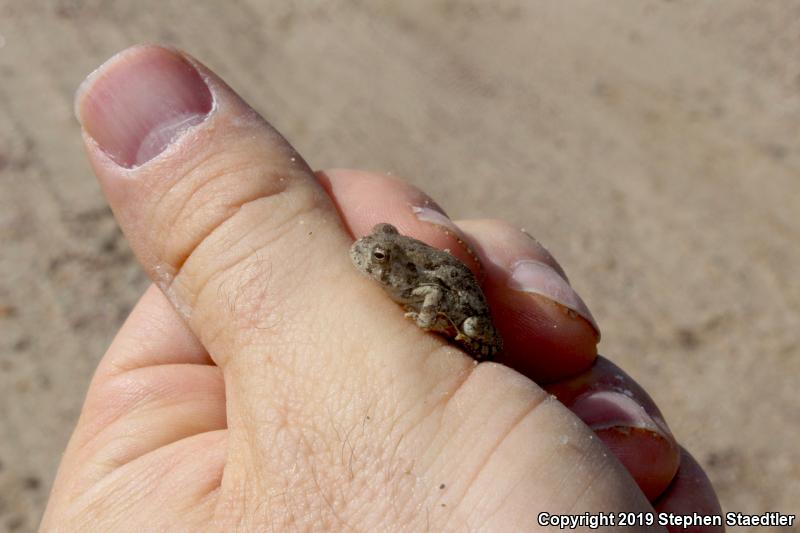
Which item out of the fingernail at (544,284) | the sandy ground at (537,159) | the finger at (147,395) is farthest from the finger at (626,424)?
the sandy ground at (537,159)

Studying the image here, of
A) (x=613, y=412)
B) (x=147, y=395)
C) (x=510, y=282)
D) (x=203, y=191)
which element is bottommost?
(x=147, y=395)

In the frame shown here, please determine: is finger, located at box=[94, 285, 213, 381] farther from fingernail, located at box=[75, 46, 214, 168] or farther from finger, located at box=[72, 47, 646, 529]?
fingernail, located at box=[75, 46, 214, 168]

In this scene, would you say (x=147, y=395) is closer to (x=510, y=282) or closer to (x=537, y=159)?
(x=510, y=282)

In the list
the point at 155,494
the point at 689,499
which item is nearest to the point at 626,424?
the point at 689,499

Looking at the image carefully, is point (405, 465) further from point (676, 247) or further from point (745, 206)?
point (745, 206)

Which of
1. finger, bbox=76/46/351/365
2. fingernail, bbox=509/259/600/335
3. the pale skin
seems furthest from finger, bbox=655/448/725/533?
finger, bbox=76/46/351/365

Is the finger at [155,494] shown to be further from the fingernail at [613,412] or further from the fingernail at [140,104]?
the fingernail at [613,412]
